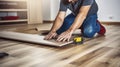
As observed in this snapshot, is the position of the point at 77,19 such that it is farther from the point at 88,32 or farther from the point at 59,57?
the point at 59,57

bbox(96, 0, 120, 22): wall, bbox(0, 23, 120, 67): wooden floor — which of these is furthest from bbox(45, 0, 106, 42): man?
bbox(96, 0, 120, 22): wall

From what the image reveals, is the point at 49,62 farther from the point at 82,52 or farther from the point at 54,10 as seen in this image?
the point at 54,10

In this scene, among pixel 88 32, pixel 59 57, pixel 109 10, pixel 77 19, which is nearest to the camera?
pixel 59 57

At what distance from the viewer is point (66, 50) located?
1517mm

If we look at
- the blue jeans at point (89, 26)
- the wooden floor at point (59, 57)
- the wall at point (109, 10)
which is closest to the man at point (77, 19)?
the blue jeans at point (89, 26)

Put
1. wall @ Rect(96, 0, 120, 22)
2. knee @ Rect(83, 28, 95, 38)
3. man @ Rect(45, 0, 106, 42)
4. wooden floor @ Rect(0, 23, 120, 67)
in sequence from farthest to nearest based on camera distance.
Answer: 1. wall @ Rect(96, 0, 120, 22)
2. knee @ Rect(83, 28, 95, 38)
3. man @ Rect(45, 0, 106, 42)
4. wooden floor @ Rect(0, 23, 120, 67)

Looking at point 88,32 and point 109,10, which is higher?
point 109,10

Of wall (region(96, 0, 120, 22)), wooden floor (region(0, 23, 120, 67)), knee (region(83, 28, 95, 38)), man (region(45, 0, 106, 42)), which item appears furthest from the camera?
wall (region(96, 0, 120, 22))

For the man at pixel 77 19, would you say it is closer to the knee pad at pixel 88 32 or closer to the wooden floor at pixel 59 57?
the knee pad at pixel 88 32

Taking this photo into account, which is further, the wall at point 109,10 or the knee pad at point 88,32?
the wall at point 109,10

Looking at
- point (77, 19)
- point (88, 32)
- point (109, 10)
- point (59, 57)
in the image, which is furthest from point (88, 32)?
point (109, 10)

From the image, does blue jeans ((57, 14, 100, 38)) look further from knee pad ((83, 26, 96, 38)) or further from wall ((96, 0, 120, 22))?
wall ((96, 0, 120, 22))

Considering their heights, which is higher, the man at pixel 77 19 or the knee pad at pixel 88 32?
the man at pixel 77 19

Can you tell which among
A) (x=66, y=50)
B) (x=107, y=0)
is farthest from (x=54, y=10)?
(x=66, y=50)
